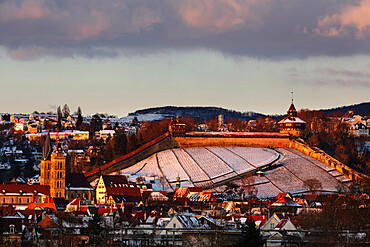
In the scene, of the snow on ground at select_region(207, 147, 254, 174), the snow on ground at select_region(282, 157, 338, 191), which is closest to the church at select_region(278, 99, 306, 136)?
the snow on ground at select_region(207, 147, 254, 174)

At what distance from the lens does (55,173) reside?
119 m

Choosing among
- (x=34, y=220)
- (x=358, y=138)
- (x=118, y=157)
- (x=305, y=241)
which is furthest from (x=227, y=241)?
(x=358, y=138)

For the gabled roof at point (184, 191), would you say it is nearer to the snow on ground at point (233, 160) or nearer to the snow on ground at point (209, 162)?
the snow on ground at point (209, 162)

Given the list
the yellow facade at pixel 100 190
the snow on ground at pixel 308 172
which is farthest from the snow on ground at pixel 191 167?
the yellow facade at pixel 100 190

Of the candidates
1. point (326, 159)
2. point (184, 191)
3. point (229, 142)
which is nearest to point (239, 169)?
point (326, 159)

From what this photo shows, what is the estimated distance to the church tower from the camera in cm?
11784

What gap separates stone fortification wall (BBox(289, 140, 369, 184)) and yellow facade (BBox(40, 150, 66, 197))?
36474 mm

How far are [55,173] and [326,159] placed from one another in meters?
40.0

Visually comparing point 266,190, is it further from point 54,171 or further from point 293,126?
point 293,126

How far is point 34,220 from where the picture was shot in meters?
75.2

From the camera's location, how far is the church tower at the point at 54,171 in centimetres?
11784

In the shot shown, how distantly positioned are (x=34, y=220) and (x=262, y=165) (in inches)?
2485

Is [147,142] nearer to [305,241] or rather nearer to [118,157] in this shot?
[118,157]

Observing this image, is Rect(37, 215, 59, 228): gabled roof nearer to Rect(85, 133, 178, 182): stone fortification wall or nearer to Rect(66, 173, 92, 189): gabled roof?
Rect(66, 173, 92, 189): gabled roof
